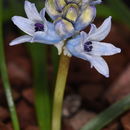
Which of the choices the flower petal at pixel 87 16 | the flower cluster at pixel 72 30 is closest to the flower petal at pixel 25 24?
the flower cluster at pixel 72 30

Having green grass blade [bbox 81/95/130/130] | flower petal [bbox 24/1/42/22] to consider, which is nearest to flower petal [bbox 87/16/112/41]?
flower petal [bbox 24/1/42/22]

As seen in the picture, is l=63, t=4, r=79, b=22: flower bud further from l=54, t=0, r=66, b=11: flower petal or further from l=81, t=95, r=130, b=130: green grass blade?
l=81, t=95, r=130, b=130: green grass blade

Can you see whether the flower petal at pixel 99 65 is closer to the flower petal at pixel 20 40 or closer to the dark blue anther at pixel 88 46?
the dark blue anther at pixel 88 46

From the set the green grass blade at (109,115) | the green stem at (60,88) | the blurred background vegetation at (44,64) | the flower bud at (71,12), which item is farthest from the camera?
the blurred background vegetation at (44,64)

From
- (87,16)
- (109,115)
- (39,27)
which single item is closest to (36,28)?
(39,27)

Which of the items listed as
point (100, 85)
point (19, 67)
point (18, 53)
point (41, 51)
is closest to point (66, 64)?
point (41, 51)

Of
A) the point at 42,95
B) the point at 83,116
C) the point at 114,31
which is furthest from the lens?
the point at 114,31

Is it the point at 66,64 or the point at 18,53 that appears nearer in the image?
the point at 66,64

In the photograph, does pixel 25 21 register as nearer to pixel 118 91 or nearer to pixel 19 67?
pixel 118 91
